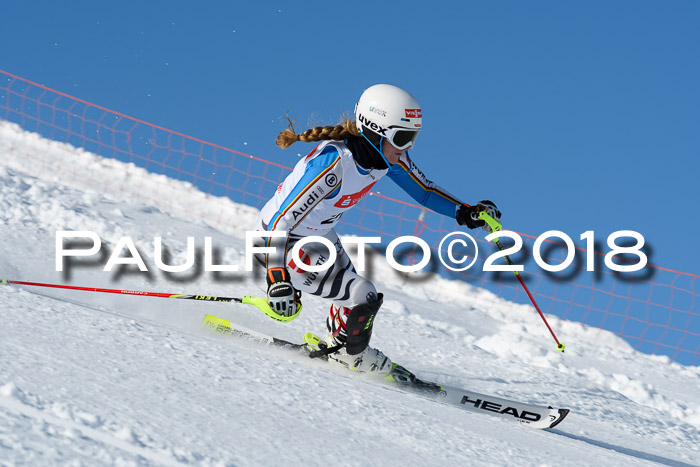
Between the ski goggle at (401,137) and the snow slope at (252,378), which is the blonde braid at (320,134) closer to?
the ski goggle at (401,137)

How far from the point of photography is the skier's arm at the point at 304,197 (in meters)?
3.72

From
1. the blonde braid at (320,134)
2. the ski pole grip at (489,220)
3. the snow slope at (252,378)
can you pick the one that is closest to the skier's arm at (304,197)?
the blonde braid at (320,134)

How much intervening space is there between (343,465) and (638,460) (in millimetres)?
2064

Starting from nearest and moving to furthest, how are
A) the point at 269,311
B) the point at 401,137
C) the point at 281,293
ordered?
the point at 281,293 < the point at 269,311 < the point at 401,137

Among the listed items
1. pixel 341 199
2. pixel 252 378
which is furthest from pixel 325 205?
pixel 252 378

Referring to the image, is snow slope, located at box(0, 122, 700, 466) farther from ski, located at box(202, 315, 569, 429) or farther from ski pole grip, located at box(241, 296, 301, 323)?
ski pole grip, located at box(241, 296, 301, 323)

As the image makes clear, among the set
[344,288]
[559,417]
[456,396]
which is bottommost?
[456,396]

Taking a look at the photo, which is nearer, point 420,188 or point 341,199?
point 341,199

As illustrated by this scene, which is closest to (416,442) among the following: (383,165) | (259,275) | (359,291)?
(359,291)

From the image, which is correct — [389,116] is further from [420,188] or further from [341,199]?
[420,188]

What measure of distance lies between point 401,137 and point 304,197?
646 millimetres

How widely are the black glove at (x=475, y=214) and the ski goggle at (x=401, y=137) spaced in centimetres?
88

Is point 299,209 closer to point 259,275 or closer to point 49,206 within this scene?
point 259,275

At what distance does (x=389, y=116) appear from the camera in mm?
3822
